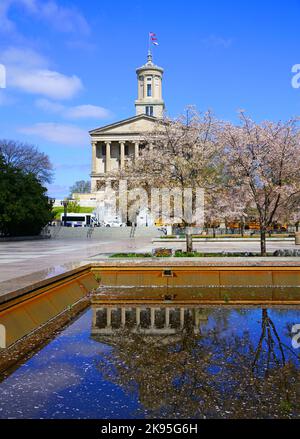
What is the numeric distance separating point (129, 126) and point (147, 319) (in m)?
96.1

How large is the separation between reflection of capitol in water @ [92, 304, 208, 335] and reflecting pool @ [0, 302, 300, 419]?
0.02m

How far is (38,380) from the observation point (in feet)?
19.7

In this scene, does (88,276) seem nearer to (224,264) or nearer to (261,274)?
(224,264)

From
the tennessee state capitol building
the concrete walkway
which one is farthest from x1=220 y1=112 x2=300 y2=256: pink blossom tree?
the tennessee state capitol building

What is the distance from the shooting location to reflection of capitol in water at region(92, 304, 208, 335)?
28.8 feet

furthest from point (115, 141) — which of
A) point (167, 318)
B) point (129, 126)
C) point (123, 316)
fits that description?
point (167, 318)

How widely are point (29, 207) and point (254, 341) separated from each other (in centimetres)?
4748

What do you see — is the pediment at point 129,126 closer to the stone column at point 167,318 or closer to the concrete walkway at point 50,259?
the concrete walkway at point 50,259

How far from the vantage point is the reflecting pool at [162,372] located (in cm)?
506

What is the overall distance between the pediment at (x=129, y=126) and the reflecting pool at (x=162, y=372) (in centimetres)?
9372

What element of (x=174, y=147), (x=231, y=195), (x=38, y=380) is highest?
(x=174, y=147)

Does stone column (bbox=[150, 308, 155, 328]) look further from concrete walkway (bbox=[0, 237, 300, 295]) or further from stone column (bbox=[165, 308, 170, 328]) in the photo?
concrete walkway (bbox=[0, 237, 300, 295])

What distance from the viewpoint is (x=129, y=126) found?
103188 millimetres

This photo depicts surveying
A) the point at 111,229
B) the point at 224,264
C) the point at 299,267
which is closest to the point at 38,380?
the point at 224,264
